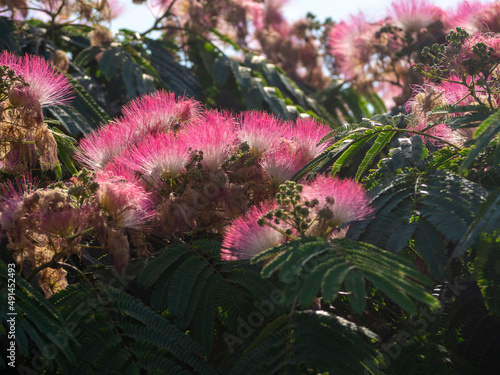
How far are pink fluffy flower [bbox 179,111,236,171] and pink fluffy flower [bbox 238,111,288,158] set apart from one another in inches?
2.8

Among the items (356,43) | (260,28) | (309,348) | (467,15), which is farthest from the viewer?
(260,28)

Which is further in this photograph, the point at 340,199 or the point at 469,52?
the point at 469,52

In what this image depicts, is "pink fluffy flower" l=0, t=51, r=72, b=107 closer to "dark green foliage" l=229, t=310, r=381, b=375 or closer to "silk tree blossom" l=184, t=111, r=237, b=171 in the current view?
"silk tree blossom" l=184, t=111, r=237, b=171

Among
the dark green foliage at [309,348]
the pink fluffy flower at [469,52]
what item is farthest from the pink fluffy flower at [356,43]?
the dark green foliage at [309,348]

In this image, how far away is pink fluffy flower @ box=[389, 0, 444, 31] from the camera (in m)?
4.55

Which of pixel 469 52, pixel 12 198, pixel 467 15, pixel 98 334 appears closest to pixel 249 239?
pixel 98 334

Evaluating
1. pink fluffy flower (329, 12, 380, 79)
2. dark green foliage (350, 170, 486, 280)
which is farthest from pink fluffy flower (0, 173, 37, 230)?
pink fluffy flower (329, 12, 380, 79)

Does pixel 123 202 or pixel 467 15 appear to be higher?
pixel 123 202

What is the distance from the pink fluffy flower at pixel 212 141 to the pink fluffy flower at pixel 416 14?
2.49m

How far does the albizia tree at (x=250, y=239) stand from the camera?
1974 mm

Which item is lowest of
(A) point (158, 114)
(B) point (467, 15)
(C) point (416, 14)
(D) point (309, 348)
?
(D) point (309, 348)

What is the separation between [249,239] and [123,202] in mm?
501

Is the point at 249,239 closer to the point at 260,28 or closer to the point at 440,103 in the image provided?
the point at 440,103

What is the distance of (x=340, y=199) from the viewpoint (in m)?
2.24
